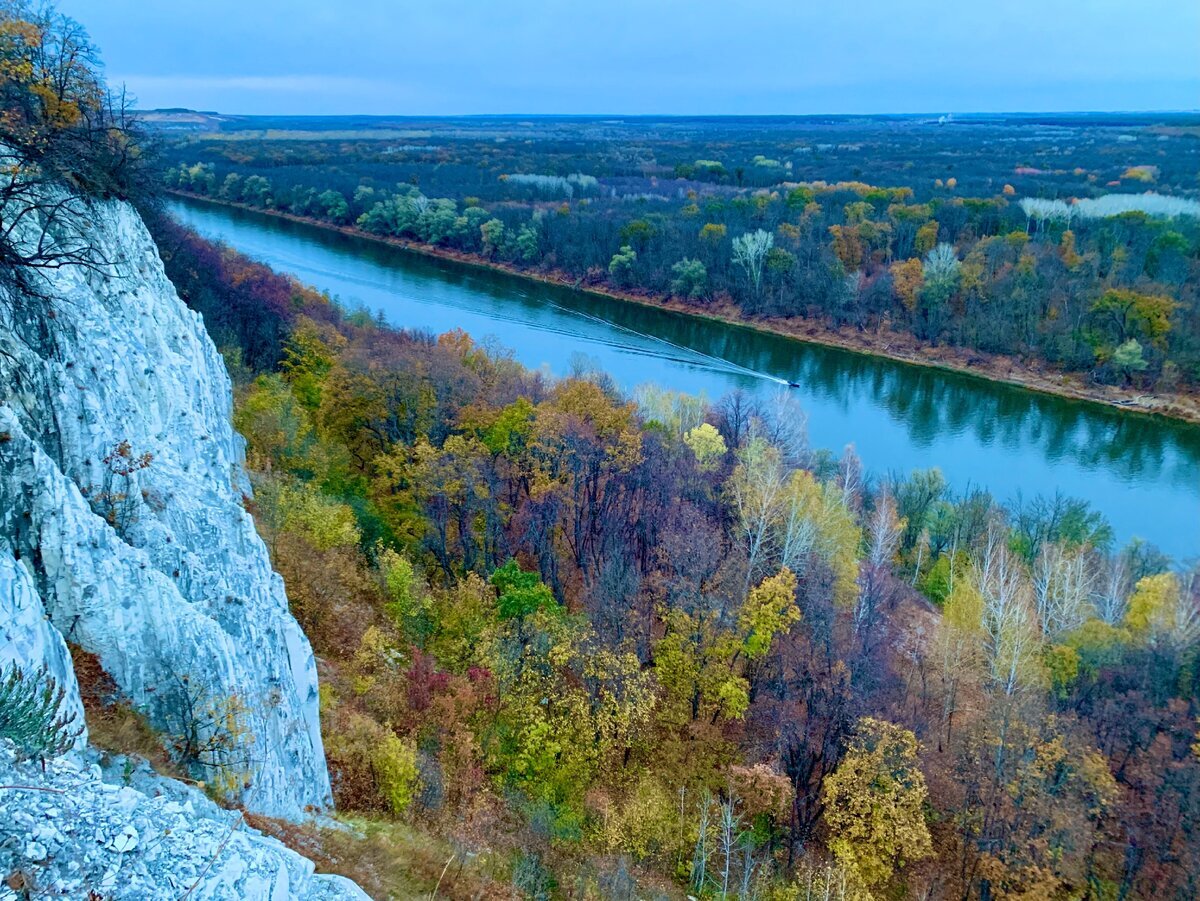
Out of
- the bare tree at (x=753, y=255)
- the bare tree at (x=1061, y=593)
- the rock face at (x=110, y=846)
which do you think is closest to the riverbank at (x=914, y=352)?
the bare tree at (x=753, y=255)

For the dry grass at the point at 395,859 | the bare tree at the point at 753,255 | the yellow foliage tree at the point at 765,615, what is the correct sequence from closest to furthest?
the dry grass at the point at 395,859 < the yellow foliage tree at the point at 765,615 < the bare tree at the point at 753,255

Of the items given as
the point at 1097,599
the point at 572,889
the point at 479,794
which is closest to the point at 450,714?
the point at 479,794


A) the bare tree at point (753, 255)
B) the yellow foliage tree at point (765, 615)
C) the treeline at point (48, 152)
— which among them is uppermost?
the treeline at point (48, 152)

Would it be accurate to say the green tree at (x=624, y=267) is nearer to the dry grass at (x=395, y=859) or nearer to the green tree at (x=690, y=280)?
the green tree at (x=690, y=280)

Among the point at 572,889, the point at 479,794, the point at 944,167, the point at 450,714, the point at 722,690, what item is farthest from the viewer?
the point at 944,167

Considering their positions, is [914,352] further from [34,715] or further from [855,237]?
[34,715]

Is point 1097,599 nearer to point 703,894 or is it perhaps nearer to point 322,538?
point 703,894
